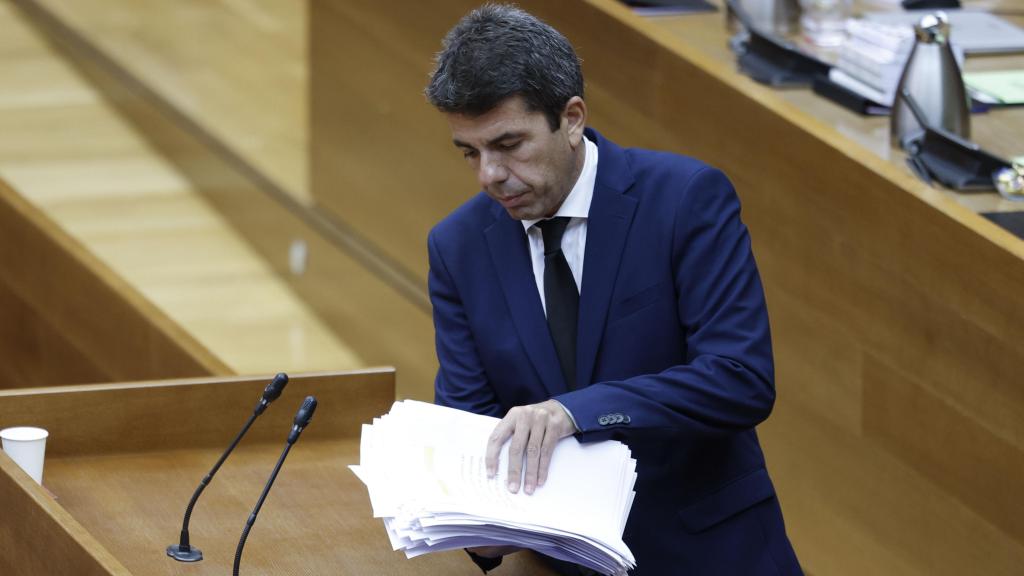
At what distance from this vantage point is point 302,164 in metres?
3.45

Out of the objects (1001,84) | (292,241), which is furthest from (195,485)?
(292,241)

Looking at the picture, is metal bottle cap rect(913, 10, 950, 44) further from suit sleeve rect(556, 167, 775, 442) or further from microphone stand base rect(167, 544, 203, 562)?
microphone stand base rect(167, 544, 203, 562)

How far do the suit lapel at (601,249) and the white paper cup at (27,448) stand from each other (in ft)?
1.91

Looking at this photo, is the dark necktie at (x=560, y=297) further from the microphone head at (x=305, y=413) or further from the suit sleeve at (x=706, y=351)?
the microphone head at (x=305, y=413)

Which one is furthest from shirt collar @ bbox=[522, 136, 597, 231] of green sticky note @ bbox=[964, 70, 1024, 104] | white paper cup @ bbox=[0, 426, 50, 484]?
green sticky note @ bbox=[964, 70, 1024, 104]

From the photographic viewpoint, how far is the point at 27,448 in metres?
1.63

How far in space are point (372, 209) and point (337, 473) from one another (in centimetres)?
150

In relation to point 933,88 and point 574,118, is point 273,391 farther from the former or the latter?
point 933,88

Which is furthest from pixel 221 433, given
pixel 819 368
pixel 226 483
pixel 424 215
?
pixel 424 215

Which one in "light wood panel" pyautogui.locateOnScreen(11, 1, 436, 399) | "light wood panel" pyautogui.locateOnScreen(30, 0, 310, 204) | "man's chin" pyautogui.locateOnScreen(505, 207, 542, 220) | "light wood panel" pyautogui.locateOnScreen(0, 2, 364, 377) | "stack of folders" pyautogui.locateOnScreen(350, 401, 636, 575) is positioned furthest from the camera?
"light wood panel" pyautogui.locateOnScreen(30, 0, 310, 204)

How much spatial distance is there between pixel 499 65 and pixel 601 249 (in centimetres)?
20

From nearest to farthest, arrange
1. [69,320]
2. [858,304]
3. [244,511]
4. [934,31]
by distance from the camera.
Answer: [244,511]
[858,304]
[934,31]
[69,320]

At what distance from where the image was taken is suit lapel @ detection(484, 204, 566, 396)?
1365 mm

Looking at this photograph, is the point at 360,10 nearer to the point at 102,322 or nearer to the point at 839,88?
the point at 102,322
